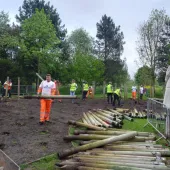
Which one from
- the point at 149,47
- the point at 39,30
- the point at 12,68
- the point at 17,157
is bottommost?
the point at 17,157

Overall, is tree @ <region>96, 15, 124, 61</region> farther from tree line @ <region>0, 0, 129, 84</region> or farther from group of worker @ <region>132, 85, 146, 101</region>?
group of worker @ <region>132, 85, 146, 101</region>

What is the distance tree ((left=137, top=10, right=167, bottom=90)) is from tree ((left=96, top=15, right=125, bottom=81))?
1927 centimetres

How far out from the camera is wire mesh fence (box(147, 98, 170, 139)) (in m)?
8.13

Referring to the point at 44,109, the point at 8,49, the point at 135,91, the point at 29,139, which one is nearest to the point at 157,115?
the point at 44,109

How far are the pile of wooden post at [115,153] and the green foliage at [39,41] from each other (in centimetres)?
3395

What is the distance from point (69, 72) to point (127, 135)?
39.5 m

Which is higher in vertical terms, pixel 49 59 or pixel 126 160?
pixel 49 59

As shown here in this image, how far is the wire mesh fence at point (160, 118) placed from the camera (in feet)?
26.7

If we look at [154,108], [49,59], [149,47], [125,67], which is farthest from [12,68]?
[154,108]

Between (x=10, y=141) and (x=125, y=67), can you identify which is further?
(x=125, y=67)

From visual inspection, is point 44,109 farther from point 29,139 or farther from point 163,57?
point 163,57

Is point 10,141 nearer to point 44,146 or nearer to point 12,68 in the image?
point 44,146

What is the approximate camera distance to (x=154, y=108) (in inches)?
388

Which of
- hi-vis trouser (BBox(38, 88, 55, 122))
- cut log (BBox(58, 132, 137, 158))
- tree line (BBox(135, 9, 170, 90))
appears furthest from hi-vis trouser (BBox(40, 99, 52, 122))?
tree line (BBox(135, 9, 170, 90))
